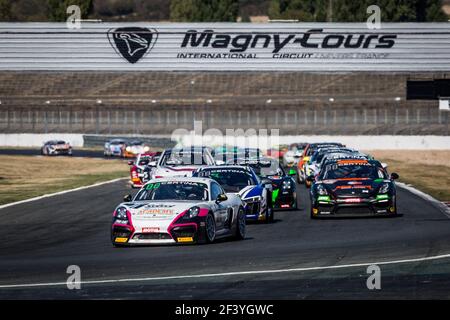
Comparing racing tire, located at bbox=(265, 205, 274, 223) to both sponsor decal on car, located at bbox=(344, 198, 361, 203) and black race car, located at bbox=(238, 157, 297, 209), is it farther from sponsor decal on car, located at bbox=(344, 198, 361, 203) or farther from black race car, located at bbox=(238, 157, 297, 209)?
black race car, located at bbox=(238, 157, 297, 209)

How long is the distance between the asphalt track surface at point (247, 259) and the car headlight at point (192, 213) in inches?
18.7

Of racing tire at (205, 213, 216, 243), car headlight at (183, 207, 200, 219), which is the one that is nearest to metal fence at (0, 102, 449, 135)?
racing tire at (205, 213, 216, 243)

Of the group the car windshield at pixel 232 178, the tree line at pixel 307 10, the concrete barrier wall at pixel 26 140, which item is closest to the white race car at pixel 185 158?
the car windshield at pixel 232 178

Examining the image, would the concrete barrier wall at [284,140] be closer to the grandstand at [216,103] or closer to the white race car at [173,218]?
the grandstand at [216,103]

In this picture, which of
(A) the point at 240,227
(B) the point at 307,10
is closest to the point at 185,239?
(A) the point at 240,227

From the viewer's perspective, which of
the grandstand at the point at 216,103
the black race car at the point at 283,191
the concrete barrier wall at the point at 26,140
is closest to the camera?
the black race car at the point at 283,191

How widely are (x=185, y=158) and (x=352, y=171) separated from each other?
818 cm

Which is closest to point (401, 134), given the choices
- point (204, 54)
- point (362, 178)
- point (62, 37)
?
point (204, 54)

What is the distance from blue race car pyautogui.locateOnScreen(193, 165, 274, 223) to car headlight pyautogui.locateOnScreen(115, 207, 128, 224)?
447cm

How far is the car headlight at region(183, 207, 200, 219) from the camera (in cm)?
1766

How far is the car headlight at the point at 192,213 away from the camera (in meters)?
17.7

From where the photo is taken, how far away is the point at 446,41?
7725 centimetres

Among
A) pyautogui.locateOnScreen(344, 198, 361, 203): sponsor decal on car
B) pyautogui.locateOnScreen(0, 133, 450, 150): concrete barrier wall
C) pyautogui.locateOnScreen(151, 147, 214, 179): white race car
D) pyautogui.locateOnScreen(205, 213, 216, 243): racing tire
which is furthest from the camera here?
pyautogui.locateOnScreen(0, 133, 450, 150): concrete barrier wall
